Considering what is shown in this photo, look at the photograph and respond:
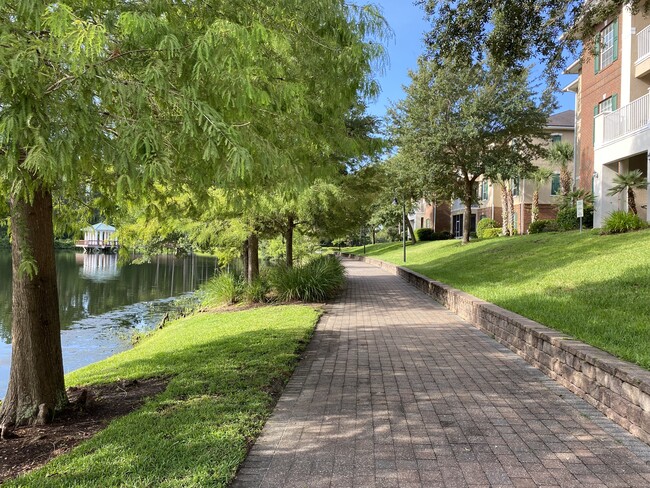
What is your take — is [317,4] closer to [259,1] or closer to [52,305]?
[259,1]

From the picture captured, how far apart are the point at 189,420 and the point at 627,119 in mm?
17180

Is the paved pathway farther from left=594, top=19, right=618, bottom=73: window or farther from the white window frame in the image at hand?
the white window frame

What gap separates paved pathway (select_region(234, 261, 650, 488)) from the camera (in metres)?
3.54

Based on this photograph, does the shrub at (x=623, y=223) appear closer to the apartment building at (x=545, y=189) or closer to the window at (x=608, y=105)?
the window at (x=608, y=105)

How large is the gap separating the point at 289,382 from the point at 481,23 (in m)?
7.43

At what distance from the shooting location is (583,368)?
17.0 feet

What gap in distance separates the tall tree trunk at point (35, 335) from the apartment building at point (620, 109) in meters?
15.3

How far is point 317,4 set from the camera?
13.7 ft

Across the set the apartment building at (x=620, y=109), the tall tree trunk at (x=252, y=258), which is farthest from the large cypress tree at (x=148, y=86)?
the apartment building at (x=620, y=109)

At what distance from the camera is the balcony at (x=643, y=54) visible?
669 inches

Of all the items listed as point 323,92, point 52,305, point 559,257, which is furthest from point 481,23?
point 52,305

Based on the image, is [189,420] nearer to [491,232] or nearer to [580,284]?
[580,284]

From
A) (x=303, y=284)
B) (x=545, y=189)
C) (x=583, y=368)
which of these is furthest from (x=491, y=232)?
(x=583, y=368)

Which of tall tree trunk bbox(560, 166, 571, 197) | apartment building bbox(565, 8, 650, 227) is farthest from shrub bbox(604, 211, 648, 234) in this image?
tall tree trunk bbox(560, 166, 571, 197)
